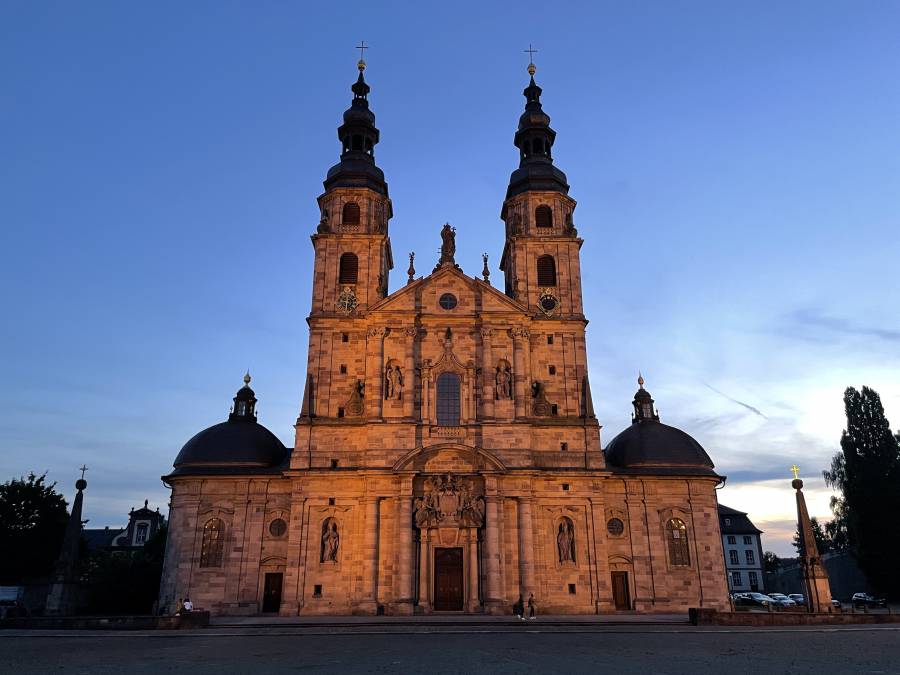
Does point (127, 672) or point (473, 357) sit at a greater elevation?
point (473, 357)

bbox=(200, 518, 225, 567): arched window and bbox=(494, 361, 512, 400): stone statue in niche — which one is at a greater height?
bbox=(494, 361, 512, 400): stone statue in niche

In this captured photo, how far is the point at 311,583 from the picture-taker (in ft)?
114

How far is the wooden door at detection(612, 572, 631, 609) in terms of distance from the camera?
36.9 metres

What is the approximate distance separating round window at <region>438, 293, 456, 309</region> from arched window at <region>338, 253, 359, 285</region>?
18.2ft

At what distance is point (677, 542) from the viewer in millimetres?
38344

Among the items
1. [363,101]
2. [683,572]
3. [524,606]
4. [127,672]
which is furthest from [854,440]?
[127,672]

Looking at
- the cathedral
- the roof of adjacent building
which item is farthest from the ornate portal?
the roof of adjacent building

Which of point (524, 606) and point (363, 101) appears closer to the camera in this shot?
point (524, 606)

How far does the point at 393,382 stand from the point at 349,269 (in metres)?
8.26

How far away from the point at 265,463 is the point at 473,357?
1326 centimetres

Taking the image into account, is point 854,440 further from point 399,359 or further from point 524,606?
point 399,359

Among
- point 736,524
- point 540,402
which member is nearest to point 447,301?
point 540,402

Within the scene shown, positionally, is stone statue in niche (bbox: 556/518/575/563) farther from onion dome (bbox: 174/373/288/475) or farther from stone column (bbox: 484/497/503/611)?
onion dome (bbox: 174/373/288/475)

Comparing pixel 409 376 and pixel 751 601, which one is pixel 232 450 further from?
pixel 751 601
